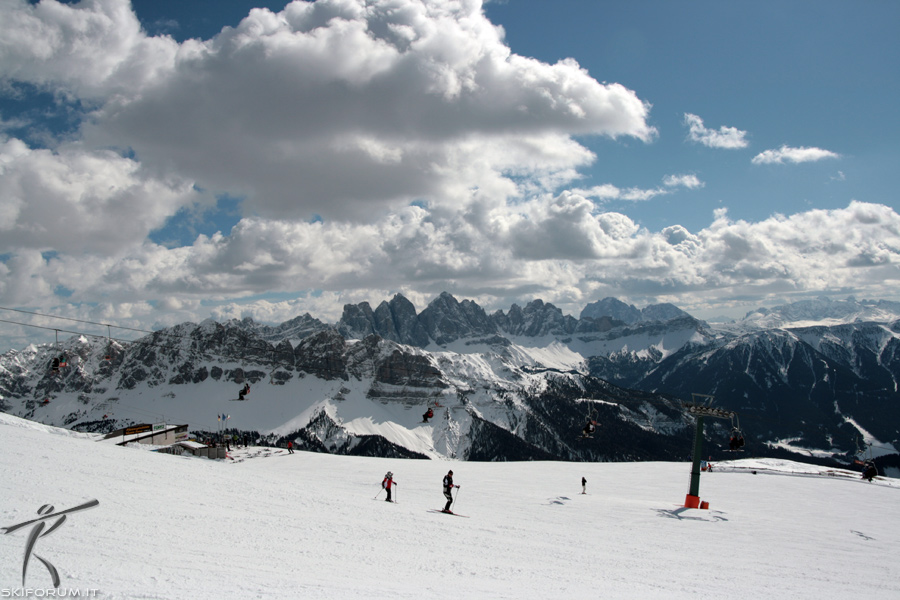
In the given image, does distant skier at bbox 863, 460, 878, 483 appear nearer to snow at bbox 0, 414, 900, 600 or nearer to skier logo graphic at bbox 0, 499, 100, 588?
snow at bbox 0, 414, 900, 600

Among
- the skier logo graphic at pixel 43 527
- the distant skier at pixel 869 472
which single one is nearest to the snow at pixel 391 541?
the skier logo graphic at pixel 43 527

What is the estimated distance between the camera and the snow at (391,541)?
11.8m

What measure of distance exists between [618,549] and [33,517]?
18.9m

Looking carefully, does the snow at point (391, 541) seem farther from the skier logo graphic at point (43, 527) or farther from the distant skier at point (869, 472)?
the distant skier at point (869, 472)

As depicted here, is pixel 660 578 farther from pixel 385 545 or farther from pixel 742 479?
pixel 742 479

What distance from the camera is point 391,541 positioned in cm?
1722

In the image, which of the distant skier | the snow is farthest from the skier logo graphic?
the distant skier

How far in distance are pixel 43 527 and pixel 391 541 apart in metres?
9.66

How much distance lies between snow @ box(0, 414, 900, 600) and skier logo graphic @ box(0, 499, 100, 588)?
0.51 ft

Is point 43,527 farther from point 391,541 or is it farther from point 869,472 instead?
point 869,472

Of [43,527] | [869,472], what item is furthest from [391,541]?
[869,472]

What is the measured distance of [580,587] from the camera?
46.3 ft

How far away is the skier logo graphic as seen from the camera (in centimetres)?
1043

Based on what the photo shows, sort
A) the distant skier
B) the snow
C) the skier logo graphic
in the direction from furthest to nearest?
the distant skier → the snow → the skier logo graphic
